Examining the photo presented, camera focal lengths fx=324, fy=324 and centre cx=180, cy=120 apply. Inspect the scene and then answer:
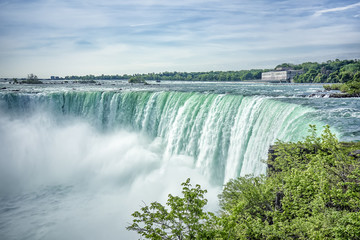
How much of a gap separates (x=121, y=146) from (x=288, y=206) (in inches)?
741

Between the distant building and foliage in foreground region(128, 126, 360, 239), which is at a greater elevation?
the distant building

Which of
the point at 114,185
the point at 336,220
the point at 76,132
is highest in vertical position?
the point at 336,220

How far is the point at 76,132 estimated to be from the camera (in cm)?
2748

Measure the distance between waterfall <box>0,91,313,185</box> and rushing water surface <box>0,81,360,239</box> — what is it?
68mm

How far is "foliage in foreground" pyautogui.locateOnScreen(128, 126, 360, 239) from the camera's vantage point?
6109 millimetres

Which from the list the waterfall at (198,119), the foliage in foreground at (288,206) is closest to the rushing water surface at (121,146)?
the waterfall at (198,119)

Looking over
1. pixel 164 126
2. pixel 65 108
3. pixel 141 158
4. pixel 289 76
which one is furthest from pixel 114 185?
pixel 289 76

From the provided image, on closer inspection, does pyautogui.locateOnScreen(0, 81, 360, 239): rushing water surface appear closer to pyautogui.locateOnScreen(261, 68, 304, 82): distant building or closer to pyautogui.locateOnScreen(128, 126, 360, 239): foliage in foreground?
pyautogui.locateOnScreen(128, 126, 360, 239): foliage in foreground

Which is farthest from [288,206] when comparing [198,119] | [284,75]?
[284,75]

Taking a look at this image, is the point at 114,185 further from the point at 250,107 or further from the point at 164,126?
the point at 250,107

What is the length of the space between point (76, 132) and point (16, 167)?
18.5 feet

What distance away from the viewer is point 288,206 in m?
7.25

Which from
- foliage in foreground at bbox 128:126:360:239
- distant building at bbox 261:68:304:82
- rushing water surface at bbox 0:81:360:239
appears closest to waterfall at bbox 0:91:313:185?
A: rushing water surface at bbox 0:81:360:239

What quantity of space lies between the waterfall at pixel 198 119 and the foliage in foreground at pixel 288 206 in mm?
3934
